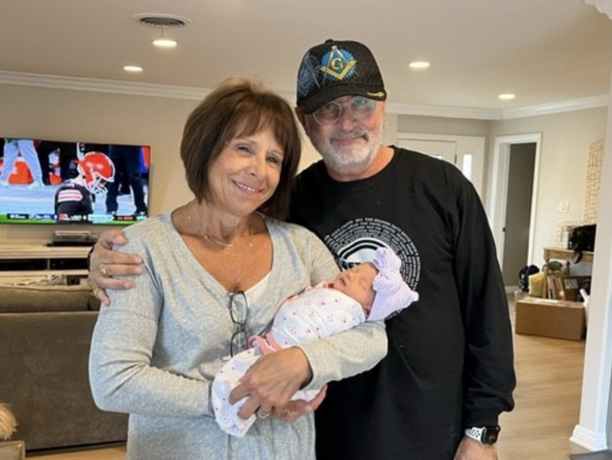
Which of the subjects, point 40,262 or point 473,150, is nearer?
point 40,262

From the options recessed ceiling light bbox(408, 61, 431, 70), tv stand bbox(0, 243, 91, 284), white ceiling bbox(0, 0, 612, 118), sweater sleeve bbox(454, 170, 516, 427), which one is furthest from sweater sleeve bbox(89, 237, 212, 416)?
tv stand bbox(0, 243, 91, 284)

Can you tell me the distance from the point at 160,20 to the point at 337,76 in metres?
2.64

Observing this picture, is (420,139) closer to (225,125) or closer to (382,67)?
(382,67)

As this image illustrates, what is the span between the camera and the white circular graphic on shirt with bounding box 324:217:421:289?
1411 millimetres

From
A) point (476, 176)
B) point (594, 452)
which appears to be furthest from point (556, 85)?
point (594, 452)

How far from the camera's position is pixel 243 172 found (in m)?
1.15

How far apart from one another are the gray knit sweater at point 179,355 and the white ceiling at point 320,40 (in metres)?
2.47

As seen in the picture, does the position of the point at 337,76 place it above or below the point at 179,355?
above

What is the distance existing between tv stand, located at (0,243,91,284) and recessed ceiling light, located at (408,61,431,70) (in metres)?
3.58

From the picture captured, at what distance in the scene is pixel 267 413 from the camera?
1.05 metres

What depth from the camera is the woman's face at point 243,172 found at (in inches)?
45.3

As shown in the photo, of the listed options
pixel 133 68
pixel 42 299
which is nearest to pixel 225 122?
pixel 42 299

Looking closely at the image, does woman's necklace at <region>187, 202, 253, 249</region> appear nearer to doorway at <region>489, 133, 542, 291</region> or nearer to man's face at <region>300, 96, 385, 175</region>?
man's face at <region>300, 96, 385, 175</region>

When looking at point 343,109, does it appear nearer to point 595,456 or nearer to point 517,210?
point 595,456
